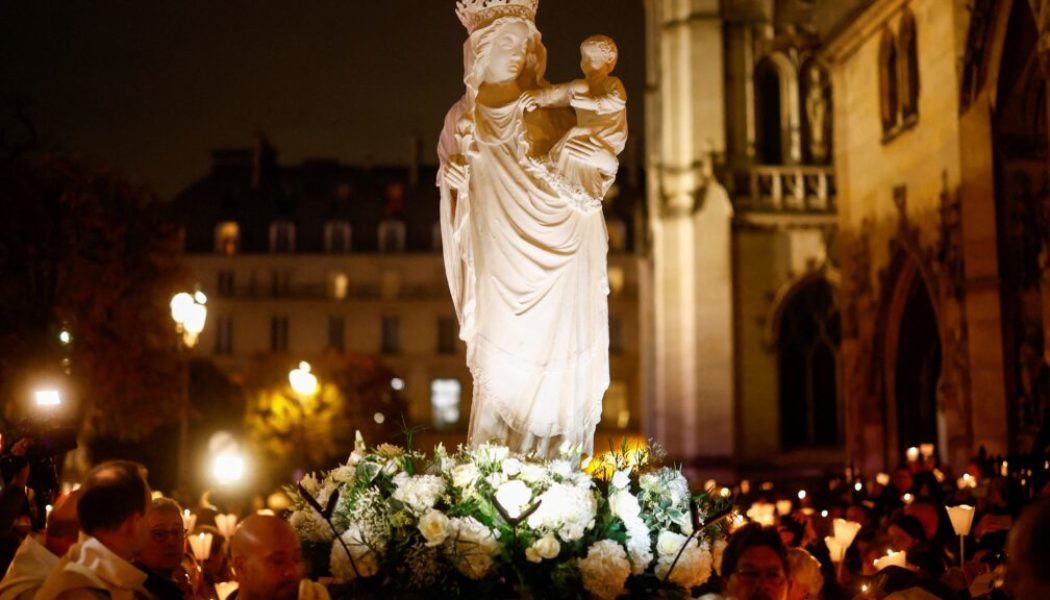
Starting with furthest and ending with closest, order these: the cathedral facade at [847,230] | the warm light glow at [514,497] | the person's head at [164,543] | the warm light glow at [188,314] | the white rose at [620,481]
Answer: the cathedral facade at [847,230] < the warm light glow at [188,314] < the white rose at [620,481] < the warm light glow at [514,497] < the person's head at [164,543]

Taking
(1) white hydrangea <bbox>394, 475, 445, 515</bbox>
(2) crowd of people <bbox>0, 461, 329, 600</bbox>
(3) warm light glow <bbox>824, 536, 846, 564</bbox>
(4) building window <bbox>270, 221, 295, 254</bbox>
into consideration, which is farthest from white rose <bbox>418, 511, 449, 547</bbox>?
(4) building window <bbox>270, 221, 295, 254</bbox>

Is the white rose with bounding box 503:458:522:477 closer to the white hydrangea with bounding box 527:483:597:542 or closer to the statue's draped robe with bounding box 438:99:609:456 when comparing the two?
the white hydrangea with bounding box 527:483:597:542

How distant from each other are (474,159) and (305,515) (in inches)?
92.7

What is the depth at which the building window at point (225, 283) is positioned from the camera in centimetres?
7675

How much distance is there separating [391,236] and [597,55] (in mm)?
71529

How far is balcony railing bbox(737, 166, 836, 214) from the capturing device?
37.0 metres

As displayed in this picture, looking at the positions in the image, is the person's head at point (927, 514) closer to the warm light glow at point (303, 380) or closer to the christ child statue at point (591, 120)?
the christ child statue at point (591, 120)

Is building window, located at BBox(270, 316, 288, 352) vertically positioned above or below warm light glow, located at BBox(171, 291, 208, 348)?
above

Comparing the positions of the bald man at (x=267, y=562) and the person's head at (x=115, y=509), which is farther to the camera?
the bald man at (x=267, y=562)

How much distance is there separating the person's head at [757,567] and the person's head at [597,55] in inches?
132

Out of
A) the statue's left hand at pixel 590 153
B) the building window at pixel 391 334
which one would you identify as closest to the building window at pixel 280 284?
the building window at pixel 391 334

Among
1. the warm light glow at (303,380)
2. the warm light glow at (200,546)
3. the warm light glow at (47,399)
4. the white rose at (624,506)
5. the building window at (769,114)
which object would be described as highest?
the building window at (769,114)

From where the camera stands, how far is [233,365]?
2965 inches

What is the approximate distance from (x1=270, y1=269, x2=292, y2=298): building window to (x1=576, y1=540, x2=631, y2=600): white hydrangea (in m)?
71.5
